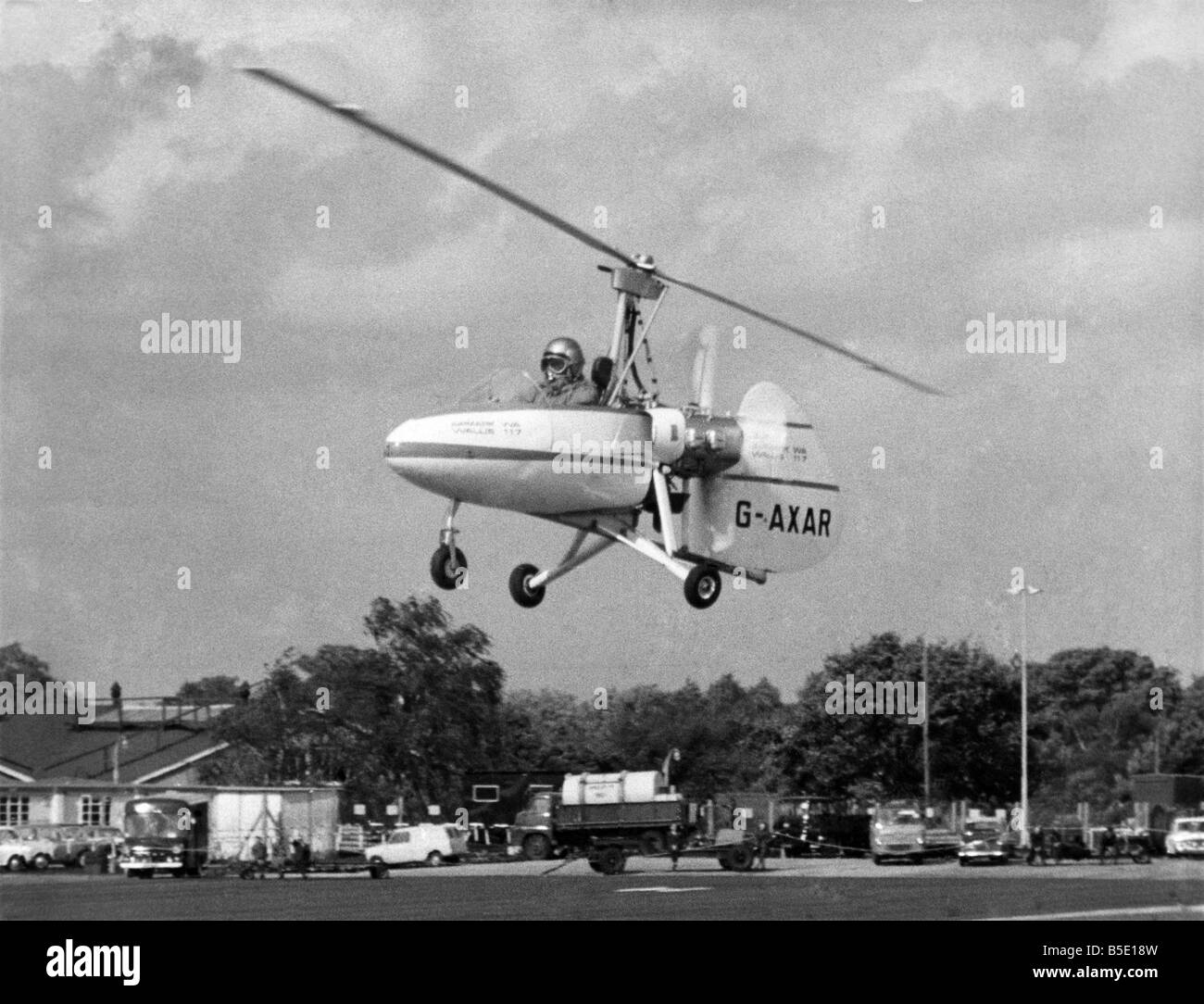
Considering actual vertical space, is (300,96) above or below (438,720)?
above

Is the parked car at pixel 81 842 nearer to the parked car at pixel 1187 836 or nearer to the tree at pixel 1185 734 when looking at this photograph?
the tree at pixel 1185 734

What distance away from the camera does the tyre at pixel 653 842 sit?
160 feet

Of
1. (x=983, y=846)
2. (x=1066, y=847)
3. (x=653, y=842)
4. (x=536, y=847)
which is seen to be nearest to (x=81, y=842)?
(x=536, y=847)

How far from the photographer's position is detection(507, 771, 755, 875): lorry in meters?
47.5

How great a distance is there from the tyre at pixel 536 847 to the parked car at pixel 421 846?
5.03 ft

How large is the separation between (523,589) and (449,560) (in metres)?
1.80

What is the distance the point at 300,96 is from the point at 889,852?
33.7 metres

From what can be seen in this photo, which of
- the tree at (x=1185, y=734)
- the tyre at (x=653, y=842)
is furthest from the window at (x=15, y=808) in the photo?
the tree at (x=1185, y=734)

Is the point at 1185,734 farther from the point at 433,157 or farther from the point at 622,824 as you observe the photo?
the point at 433,157

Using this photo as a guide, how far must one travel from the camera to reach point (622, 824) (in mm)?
49125

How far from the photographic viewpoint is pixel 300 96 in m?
23.3
